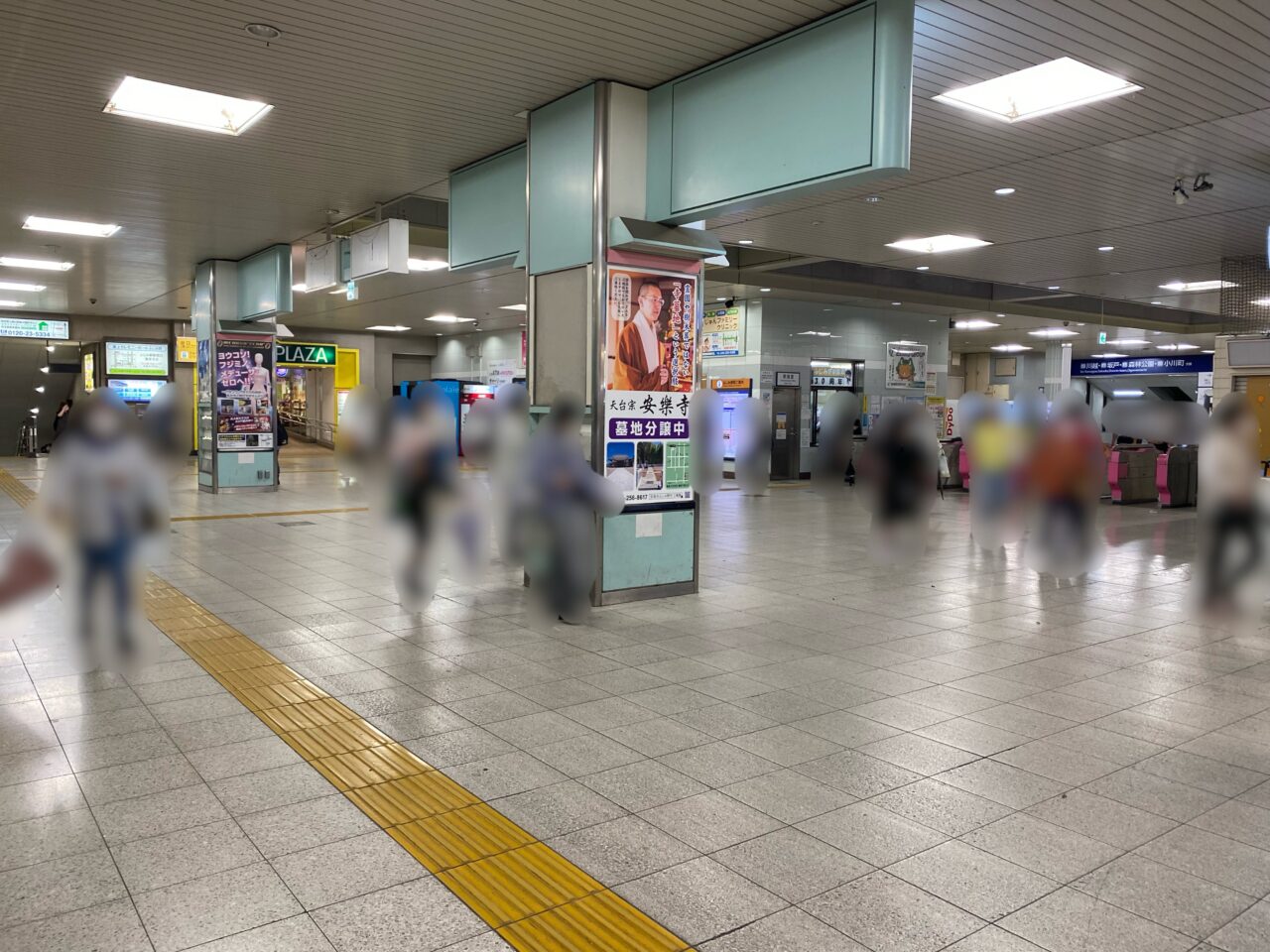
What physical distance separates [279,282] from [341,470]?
14505mm

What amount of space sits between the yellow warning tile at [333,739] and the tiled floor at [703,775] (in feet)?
0.34

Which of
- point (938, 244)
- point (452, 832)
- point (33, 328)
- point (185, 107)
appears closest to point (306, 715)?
point (452, 832)

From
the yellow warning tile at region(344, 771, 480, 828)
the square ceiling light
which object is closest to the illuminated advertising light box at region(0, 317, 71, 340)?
the square ceiling light

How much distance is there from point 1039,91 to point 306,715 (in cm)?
708

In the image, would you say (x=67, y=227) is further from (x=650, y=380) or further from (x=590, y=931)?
(x=590, y=931)

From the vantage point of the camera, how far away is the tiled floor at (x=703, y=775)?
10.0 ft

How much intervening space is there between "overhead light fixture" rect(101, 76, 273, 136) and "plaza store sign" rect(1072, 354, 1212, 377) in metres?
7.98

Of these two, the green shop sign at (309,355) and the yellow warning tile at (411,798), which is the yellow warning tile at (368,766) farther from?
the green shop sign at (309,355)

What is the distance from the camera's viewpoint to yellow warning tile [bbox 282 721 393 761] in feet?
14.9

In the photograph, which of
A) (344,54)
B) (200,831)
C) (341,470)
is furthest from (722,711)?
(344,54)

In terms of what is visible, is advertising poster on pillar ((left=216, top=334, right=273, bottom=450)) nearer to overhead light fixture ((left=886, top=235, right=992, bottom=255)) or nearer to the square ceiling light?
overhead light fixture ((left=886, top=235, right=992, bottom=255))

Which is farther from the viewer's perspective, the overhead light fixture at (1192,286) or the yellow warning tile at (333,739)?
the overhead light fixture at (1192,286)

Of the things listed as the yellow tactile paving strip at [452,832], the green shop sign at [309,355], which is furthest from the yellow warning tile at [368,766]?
the green shop sign at [309,355]

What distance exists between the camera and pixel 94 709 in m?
4.97
